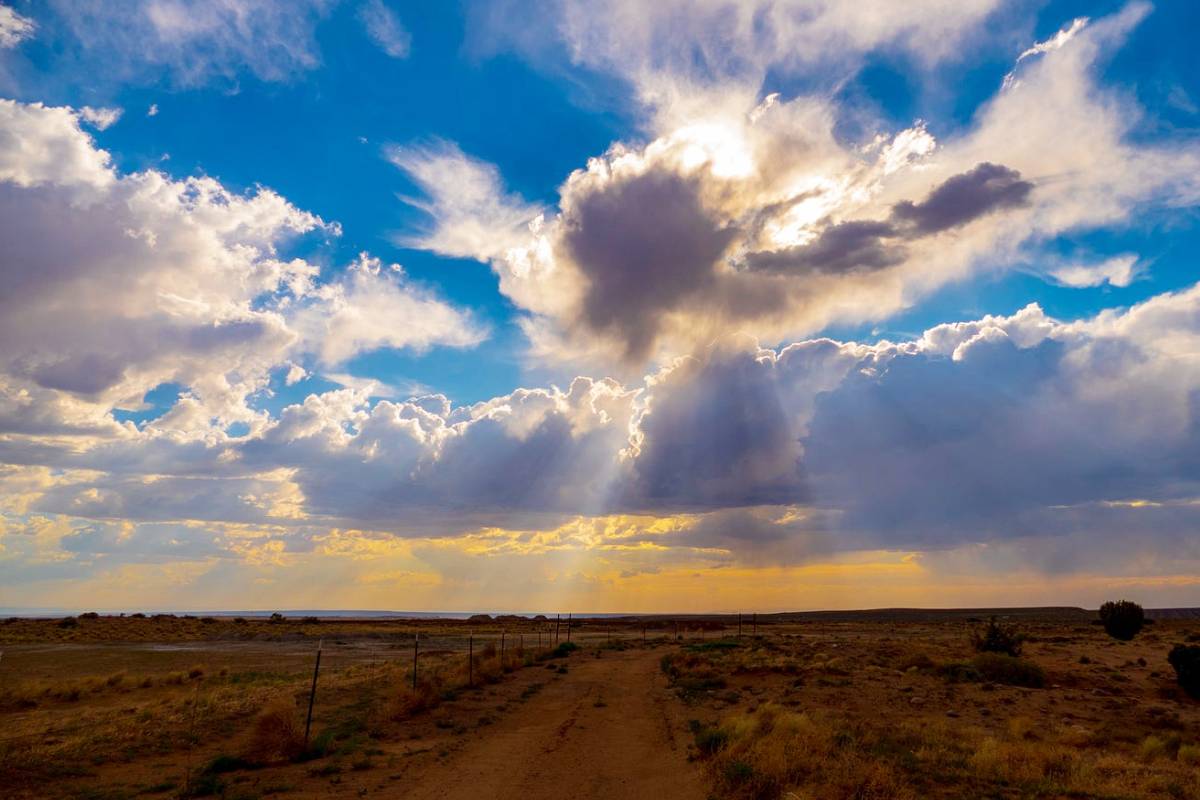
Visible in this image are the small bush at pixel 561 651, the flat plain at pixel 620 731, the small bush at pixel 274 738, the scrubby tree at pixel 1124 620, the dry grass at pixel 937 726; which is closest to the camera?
the dry grass at pixel 937 726

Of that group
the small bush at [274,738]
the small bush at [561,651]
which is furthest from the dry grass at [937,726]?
the small bush at [561,651]

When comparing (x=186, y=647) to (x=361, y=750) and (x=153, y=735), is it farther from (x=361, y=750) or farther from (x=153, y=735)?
(x=361, y=750)

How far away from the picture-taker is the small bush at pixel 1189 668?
3184 cm

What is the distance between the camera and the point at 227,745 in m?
18.8

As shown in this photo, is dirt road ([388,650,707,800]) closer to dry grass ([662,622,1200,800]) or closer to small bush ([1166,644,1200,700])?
dry grass ([662,622,1200,800])

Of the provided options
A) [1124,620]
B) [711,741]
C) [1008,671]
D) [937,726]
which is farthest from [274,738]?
[1124,620]

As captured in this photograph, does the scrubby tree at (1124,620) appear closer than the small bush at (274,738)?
No

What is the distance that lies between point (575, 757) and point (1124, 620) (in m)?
64.2

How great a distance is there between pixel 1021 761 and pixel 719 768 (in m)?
6.70

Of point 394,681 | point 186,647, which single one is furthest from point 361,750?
point 186,647

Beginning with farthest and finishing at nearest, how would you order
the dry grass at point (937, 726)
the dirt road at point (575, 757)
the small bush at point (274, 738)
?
the small bush at point (274, 738)
the dirt road at point (575, 757)
the dry grass at point (937, 726)

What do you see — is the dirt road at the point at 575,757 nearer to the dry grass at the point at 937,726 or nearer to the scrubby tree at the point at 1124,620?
the dry grass at the point at 937,726

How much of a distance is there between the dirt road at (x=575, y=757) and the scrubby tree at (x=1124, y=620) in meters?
53.9

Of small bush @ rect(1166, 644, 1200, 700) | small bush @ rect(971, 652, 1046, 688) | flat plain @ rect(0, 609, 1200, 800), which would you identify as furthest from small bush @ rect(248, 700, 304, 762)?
small bush @ rect(1166, 644, 1200, 700)
